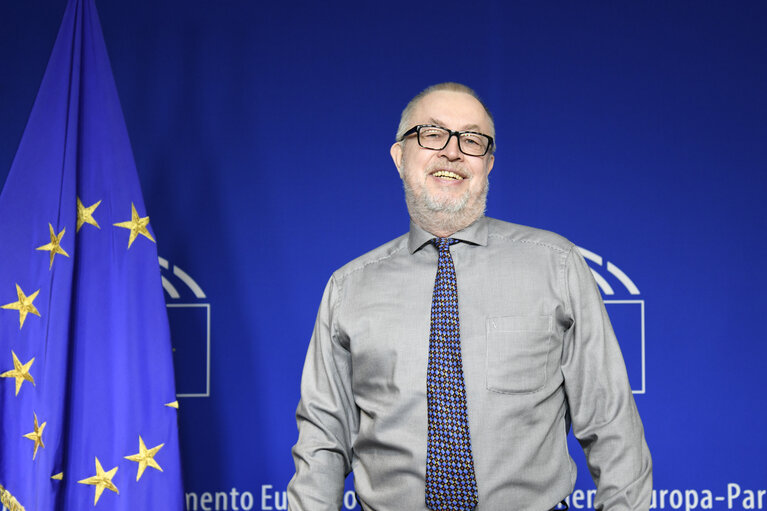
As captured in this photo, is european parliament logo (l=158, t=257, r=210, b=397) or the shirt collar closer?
the shirt collar

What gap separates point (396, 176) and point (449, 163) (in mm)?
942

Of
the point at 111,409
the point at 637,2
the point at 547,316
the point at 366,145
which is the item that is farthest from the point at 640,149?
the point at 111,409

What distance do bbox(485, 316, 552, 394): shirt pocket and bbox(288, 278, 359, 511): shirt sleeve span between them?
327 mm

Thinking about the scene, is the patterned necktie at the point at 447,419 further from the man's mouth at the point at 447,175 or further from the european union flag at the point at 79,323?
the european union flag at the point at 79,323

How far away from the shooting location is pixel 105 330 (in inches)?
79.2

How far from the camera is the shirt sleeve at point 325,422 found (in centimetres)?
156

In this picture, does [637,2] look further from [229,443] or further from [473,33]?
[229,443]

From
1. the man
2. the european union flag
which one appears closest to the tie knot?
the man

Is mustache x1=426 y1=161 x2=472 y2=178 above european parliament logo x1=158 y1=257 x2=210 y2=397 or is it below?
above

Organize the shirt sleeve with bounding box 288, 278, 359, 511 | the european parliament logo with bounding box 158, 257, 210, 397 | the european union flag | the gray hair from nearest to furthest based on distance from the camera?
the shirt sleeve with bounding box 288, 278, 359, 511 < the gray hair < the european union flag < the european parliament logo with bounding box 158, 257, 210, 397

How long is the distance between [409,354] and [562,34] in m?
1.53

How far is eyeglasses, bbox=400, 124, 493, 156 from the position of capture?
1635 millimetres

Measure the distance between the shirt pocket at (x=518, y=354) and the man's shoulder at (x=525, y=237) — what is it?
0.17 m

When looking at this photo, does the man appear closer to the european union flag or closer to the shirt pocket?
the shirt pocket
